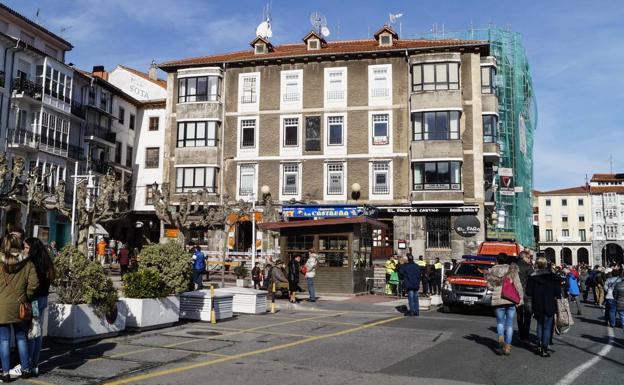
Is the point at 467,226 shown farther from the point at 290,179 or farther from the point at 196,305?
the point at 196,305

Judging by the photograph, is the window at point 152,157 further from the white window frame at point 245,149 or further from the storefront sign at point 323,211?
the storefront sign at point 323,211

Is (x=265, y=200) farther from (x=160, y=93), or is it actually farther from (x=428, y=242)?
(x=160, y=93)

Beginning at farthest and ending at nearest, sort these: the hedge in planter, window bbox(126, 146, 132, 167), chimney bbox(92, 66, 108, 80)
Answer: chimney bbox(92, 66, 108, 80)
window bbox(126, 146, 132, 167)
the hedge in planter

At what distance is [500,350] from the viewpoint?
10.5 meters

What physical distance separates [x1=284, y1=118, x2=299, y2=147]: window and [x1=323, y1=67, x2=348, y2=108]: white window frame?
2.56 meters

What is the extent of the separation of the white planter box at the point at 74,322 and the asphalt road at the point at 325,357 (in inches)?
10.7

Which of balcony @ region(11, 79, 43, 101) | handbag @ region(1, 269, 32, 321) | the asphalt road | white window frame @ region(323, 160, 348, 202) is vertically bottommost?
the asphalt road

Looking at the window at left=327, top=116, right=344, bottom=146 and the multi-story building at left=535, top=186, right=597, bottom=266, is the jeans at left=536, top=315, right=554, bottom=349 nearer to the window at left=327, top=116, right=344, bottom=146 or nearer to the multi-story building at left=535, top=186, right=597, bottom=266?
the window at left=327, top=116, right=344, bottom=146

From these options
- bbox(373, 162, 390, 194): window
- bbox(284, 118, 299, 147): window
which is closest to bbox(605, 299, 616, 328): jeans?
bbox(373, 162, 390, 194): window

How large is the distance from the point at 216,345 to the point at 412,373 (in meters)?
3.93

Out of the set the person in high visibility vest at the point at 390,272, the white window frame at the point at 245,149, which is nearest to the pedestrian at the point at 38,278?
the person in high visibility vest at the point at 390,272

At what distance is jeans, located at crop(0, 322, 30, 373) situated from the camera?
7.44 m

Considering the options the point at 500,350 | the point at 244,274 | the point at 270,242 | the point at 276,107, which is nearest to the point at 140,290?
the point at 500,350

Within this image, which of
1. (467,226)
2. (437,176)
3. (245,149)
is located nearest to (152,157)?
(245,149)
